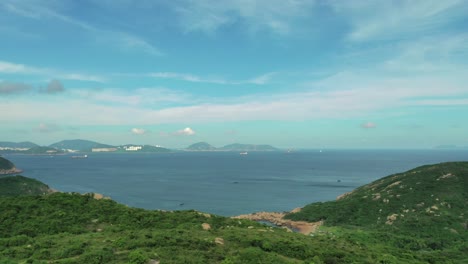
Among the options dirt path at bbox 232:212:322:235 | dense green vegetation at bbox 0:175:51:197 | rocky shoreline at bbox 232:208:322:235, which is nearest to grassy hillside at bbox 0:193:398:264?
dirt path at bbox 232:212:322:235

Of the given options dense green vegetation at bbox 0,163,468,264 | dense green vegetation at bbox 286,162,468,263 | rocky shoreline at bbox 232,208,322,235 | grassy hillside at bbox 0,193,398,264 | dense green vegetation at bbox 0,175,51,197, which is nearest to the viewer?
grassy hillside at bbox 0,193,398,264

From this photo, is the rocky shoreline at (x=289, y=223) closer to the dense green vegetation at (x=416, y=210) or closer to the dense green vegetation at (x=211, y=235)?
the dense green vegetation at (x=416, y=210)

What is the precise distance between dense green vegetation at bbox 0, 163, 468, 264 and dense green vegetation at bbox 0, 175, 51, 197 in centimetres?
9190

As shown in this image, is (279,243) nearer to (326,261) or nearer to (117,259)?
(326,261)

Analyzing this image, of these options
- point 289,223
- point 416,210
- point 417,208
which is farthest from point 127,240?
point 417,208

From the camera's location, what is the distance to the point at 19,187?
130 m

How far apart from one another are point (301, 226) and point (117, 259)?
210 feet

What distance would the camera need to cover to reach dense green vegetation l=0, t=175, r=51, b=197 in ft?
410

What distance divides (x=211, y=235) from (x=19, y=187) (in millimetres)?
128849

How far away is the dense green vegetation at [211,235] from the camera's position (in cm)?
2597

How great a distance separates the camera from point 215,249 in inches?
1094

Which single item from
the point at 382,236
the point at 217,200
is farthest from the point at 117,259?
the point at 217,200

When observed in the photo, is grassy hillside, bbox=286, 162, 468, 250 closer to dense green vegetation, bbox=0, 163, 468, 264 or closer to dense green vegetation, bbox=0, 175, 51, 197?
dense green vegetation, bbox=0, 163, 468, 264

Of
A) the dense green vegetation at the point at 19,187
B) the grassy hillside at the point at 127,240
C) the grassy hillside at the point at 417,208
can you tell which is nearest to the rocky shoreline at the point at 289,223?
the grassy hillside at the point at 417,208
